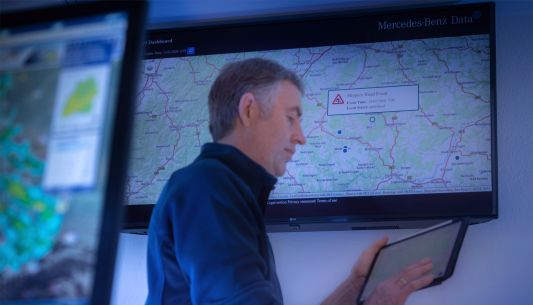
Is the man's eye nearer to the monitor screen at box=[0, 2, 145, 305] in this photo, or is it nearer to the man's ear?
the man's ear

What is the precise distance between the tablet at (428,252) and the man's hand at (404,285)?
0.02 metres

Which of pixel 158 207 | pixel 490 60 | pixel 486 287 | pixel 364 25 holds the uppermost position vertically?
pixel 364 25

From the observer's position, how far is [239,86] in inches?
68.3

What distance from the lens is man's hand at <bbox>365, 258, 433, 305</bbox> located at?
151 centimetres

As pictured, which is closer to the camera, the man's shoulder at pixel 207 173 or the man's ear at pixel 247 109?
the man's shoulder at pixel 207 173

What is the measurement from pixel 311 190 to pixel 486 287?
1.64ft

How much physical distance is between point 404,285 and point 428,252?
0.09m

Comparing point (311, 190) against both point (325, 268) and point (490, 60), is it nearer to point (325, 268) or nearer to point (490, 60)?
point (325, 268)

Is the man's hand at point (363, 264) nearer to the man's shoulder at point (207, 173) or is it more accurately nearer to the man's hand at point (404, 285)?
the man's hand at point (404, 285)

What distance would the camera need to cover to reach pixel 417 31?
182 cm

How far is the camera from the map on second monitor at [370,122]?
67.6 inches

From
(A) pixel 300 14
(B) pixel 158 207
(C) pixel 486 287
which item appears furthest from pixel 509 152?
(B) pixel 158 207

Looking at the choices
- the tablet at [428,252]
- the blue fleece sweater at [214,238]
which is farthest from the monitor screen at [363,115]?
the blue fleece sweater at [214,238]

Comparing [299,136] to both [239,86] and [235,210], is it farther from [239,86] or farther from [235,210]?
[235,210]
